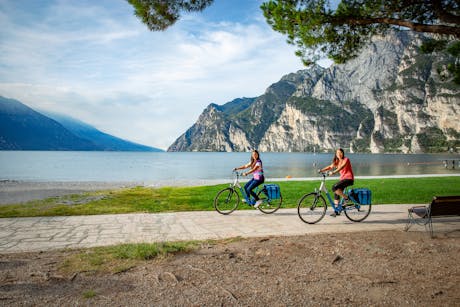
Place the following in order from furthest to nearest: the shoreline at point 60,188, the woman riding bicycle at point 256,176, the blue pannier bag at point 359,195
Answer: the shoreline at point 60,188 → the woman riding bicycle at point 256,176 → the blue pannier bag at point 359,195

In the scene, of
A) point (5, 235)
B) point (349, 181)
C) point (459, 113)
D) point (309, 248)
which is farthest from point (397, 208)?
point (459, 113)

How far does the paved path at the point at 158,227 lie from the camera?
7.07 meters

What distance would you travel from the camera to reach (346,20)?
8.41 m

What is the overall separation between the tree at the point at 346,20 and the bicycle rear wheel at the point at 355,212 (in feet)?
14.9

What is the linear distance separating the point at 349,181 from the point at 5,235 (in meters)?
8.56

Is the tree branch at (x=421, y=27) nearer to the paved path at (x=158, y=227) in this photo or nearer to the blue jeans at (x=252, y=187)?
the paved path at (x=158, y=227)

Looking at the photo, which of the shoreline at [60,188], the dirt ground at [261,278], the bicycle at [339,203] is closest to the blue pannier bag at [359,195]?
the bicycle at [339,203]

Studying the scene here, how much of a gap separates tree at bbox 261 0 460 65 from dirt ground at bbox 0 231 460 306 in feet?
17.4

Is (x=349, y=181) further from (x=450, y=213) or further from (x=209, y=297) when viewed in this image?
(x=209, y=297)

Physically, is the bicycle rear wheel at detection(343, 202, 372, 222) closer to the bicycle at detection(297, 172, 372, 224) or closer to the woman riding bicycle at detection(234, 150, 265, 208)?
the bicycle at detection(297, 172, 372, 224)

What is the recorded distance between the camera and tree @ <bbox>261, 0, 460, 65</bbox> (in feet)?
26.9

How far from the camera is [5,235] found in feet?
24.6

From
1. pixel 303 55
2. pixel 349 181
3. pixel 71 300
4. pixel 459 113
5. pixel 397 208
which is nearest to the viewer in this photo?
pixel 71 300

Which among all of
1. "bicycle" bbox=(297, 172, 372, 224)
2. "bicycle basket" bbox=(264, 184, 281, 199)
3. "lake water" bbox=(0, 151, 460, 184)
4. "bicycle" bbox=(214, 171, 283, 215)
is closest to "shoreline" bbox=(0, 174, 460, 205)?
"lake water" bbox=(0, 151, 460, 184)
